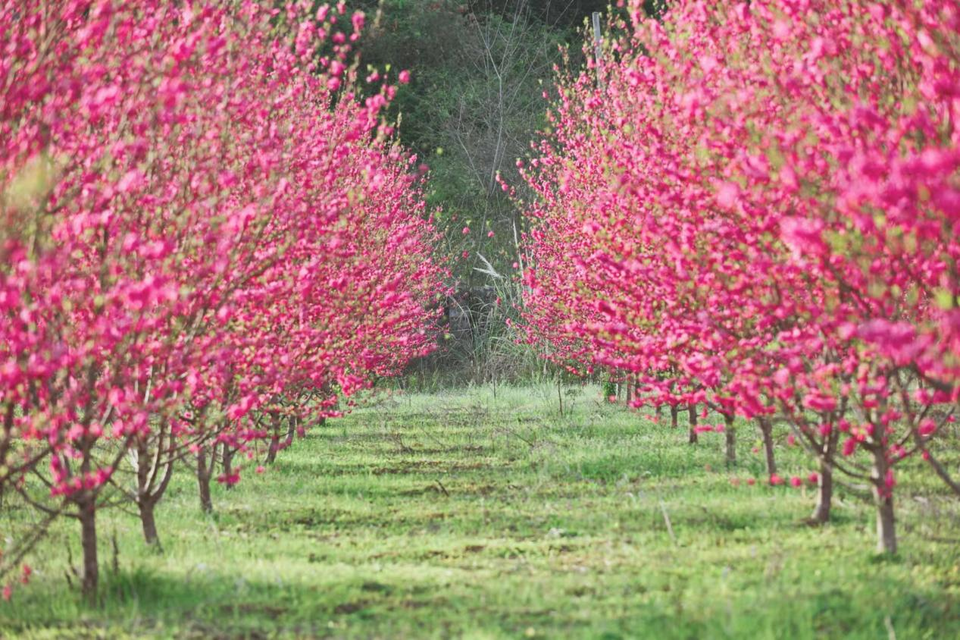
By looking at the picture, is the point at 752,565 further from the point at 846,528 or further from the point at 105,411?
the point at 105,411

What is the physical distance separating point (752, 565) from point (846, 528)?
1432mm

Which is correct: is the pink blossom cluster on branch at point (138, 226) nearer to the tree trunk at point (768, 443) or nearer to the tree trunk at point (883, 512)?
the tree trunk at point (883, 512)

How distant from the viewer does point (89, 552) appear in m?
6.69

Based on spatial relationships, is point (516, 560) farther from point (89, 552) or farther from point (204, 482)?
point (204, 482)

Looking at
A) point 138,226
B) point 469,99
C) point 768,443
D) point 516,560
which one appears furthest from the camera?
point 469,99

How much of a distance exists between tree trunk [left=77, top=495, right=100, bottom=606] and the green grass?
75 millimetres

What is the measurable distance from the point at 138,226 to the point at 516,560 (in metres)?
3.32

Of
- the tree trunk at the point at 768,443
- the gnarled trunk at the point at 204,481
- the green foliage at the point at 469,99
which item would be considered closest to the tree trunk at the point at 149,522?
the gnarled trunk at the point at 204,481

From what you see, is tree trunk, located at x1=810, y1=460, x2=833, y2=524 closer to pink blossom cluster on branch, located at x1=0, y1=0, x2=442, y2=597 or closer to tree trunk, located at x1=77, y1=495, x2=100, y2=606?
pink blossom cluster on branch, located at x1=0, y1=0, x2=442, y2=597

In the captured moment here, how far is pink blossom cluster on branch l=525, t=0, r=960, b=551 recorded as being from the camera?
462cm

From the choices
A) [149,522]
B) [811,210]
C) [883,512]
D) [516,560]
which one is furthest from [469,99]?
[811,210]

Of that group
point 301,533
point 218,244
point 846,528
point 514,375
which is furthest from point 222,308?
point 514,375

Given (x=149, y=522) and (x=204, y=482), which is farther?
(x=204, y=482)

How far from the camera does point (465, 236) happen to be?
1187 inches
